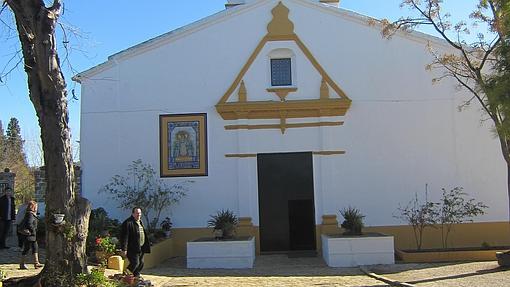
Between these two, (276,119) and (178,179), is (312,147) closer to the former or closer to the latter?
(276,119)

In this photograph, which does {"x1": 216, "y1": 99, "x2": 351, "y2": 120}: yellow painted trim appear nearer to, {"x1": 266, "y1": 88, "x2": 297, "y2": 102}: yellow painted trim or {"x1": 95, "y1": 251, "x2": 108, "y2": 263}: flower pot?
{"x1": 266, "y1": 88, "x2": 297, "y2": 102}: yellow painted trim

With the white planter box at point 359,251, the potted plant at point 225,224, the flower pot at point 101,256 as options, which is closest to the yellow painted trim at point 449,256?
the white planter box at point 359,251

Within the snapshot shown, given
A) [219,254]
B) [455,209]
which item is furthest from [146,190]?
[455,209]

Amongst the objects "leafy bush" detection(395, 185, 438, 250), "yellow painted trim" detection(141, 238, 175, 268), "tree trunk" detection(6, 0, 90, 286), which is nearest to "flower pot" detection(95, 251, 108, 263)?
"yellow painted trim" detection(141, 238, 175, 268)

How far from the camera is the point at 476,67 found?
1445cm

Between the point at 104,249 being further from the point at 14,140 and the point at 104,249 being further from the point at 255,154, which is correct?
the point at 14,140

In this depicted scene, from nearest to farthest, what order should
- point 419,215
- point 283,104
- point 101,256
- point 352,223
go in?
point 101,256
point 352,223
point 419,215
point 283,104

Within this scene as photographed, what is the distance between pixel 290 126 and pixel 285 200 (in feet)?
7.52

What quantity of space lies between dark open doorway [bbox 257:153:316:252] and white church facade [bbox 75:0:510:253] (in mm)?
31

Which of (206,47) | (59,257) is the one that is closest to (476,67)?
(206,47)

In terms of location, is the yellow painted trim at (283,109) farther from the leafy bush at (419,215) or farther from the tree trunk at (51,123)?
the tree trunk at (51,123)

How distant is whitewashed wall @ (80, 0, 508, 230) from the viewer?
17.6 metres

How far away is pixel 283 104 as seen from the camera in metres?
17.6

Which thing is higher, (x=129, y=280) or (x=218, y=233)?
(x=218, y=233)
